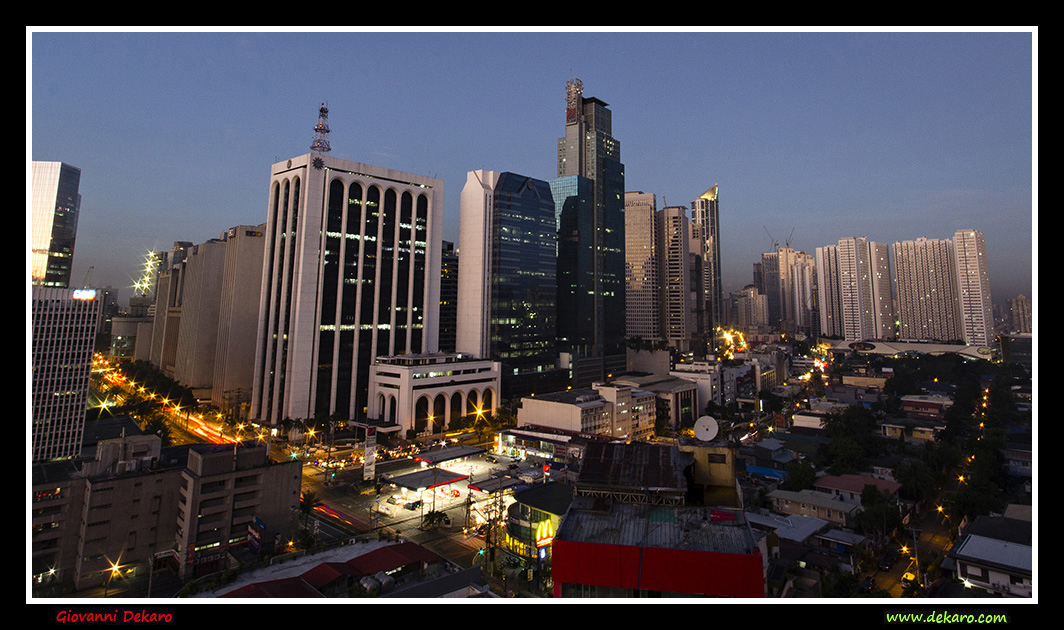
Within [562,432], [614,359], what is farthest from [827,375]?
[562,432]

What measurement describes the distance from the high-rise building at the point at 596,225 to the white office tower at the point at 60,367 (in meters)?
69.0

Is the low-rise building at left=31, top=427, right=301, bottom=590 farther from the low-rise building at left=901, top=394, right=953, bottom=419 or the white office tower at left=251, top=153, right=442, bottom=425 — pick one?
the low-rise building at left=901, top=394, right=953, bottom=419

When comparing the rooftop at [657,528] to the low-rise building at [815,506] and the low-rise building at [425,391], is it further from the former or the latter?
the low-rise building at [425,391]

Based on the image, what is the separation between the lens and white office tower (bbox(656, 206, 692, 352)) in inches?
5281

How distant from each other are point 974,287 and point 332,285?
409ft

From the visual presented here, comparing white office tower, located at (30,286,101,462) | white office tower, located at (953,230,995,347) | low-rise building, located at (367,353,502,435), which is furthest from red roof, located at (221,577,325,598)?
white office tower, located at (953,230,995,347)

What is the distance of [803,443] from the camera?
51156mm

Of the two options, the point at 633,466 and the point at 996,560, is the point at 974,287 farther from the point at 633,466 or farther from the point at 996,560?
the point at 633,466

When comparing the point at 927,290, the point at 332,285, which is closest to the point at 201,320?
the point at 332,285

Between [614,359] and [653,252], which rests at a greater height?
[653,252]

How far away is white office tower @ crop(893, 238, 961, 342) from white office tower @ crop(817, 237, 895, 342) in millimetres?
6198

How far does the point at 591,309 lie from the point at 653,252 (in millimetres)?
44259

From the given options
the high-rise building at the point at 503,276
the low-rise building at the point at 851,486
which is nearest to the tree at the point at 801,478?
the low-rise building at the point at 851,486
